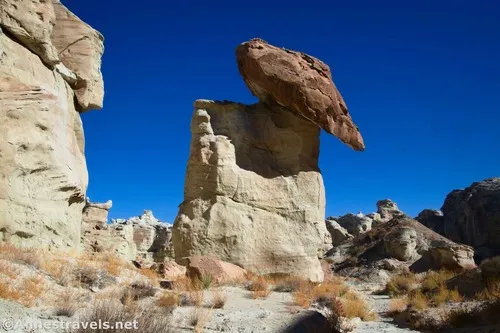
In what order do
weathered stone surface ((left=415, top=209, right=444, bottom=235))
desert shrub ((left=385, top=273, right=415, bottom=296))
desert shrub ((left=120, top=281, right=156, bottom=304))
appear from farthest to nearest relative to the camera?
weathered stone surface ((left=415, top=209, right=444, bottom=235))
desert shrub ((left=385, top=273, right=415, bottom=296))
desert shrub ((left=120, top=281, right=156, bottom=304))

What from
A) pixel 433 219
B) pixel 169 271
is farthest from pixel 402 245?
pixel 433 219

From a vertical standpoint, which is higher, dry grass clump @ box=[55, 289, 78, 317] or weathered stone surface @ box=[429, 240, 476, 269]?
weathered stone surface @ box=[429, 240, 476, 269]

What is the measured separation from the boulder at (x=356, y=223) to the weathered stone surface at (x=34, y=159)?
37741 millimetres

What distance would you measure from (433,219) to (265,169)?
134 ft

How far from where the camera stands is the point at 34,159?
9227 millimetres

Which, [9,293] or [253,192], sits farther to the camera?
[253,192]

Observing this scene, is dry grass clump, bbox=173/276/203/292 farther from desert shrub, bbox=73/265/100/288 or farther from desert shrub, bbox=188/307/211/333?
desert shrub, bbox=188/307/211/333

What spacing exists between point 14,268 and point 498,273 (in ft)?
38.7

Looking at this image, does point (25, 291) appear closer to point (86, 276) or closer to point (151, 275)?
point (86, 276)

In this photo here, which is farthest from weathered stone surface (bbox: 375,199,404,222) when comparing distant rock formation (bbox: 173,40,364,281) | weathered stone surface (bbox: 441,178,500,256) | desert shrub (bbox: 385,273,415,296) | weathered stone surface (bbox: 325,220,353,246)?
distant rock formation (bbox: 173,40,364,281)

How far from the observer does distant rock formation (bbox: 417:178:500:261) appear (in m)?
38.6

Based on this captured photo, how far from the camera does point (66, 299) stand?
6.00m

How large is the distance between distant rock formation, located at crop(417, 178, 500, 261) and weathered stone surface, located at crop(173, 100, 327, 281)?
2551cm

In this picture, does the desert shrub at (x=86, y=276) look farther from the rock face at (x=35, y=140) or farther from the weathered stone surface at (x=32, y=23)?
the weathered stone surface at (x=32, y=23)
